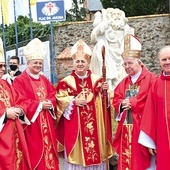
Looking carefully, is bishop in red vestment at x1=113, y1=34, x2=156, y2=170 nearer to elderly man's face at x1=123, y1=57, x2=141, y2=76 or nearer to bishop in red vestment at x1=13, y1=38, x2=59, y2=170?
elderly man's face at x1=123, y1=57, x2=141, y2=76

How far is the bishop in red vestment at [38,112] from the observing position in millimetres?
4875

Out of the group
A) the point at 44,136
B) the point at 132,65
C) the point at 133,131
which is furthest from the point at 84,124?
the point at 132,65

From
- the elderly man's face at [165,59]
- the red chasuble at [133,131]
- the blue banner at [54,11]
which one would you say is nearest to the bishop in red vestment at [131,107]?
the red chasuble at [133,131]

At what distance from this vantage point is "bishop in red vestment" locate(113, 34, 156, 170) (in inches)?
177

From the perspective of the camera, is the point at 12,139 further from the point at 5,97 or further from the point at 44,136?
the point at 44,136

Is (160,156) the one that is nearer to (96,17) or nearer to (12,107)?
(12,107)

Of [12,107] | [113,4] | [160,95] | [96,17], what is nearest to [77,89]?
[12,107]

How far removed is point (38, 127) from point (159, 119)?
152 centimetres

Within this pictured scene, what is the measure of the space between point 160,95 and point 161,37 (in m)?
11.9

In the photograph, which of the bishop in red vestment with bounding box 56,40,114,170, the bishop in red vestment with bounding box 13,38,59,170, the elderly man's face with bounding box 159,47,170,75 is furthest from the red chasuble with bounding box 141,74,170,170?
the bishop in red vestment with bounding box 13,38,59,170

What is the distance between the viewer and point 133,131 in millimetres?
4605

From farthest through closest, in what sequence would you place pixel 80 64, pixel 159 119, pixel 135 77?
1. pixel 80 64
2. pixel 135 77
3. pixel 159 119

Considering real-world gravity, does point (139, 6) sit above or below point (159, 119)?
above

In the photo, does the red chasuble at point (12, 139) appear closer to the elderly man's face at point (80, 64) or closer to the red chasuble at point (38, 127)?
the red chasuble at point (38, 127)
